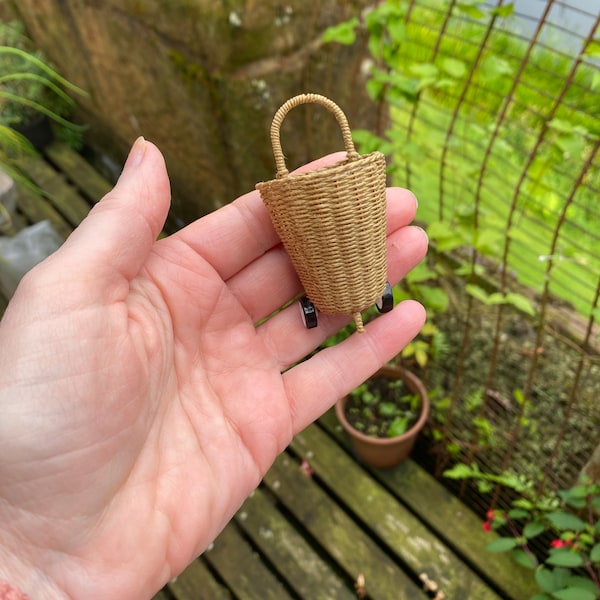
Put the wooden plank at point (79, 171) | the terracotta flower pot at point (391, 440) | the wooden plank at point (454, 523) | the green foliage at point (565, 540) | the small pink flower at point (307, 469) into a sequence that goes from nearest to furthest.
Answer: the green foliage at point (565, 540), the wooden plank at point (454, 523), the terracotta flower pot at point (391, 440), the small pink flower at point (307, 469), the wooden plank at point (79, 171)

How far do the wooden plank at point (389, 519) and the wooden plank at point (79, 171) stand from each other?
5.84ft

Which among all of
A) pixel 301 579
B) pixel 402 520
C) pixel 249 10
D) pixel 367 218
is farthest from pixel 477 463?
pixel 249 10

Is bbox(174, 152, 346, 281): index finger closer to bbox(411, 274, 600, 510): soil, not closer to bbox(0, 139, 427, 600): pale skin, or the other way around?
bbox(0, 139, 427, 600): pale skin

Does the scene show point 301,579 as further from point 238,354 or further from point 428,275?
point 428,275

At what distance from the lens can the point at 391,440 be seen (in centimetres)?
177

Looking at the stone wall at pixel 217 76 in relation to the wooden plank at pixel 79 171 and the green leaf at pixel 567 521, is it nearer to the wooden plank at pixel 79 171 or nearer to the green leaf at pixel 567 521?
the wooden plank at pixel 79 171

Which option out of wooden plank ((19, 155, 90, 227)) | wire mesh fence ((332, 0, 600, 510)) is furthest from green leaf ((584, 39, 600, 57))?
wooden plank ((19, 155, 90, 227))

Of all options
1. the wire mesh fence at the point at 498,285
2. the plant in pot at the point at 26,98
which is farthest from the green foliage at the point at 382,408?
the plant in pot at the point at 26,98

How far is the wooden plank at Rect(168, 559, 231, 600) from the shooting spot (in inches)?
67.3

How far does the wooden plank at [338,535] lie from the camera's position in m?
1.67

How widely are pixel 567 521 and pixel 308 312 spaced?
861mm

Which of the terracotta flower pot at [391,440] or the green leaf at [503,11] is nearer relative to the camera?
the green leaf at [503,11]

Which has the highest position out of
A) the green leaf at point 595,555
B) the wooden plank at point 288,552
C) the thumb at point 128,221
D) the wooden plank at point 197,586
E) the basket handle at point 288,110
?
the basket handle at point 288,110

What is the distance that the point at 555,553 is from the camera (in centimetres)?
143
